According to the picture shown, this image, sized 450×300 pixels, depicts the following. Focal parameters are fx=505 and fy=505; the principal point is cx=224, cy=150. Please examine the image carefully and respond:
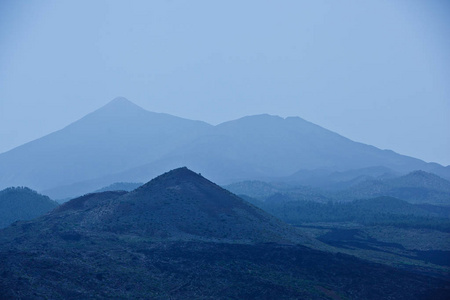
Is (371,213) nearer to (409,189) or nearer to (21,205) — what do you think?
(409,189)

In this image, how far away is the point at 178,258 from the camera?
5300 cm

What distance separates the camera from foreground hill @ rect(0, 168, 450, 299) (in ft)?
140

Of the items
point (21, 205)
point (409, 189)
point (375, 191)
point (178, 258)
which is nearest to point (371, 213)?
point (375, 191)

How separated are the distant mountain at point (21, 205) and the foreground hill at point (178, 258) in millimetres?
27889

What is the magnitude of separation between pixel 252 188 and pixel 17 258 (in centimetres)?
15143

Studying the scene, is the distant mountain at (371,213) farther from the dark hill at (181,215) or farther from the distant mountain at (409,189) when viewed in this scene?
the dark hill at (181,215)

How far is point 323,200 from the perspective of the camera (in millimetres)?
162875

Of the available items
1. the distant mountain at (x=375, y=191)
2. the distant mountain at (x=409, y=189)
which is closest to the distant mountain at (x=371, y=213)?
the distant mountain at (x=375, y=191)

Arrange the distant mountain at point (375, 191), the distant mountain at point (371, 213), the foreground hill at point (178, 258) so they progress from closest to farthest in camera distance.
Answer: the foreground hill at point (178, 258)
the distant mountain at point (371, 213)
the distant mountain at point (375, 191)

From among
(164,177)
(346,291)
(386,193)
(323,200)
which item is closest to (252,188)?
(323,200)

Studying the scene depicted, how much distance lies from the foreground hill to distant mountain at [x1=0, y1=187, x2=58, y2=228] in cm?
2789

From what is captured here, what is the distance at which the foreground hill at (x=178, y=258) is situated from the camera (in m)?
42.6

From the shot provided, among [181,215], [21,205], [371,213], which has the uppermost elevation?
[371,213]

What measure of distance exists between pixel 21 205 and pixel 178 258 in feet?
216
